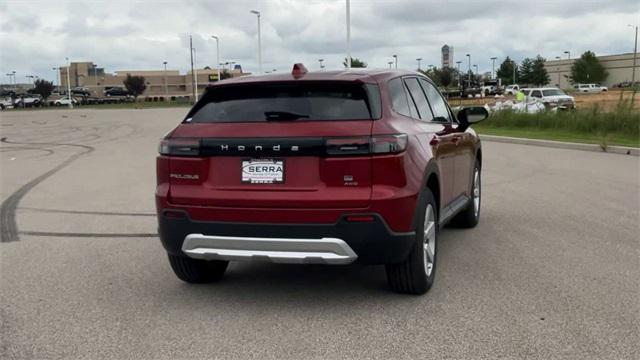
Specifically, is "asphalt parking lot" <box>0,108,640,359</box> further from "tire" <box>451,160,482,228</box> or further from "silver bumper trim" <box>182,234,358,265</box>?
"silver bumper trim" <box>182,234,358,265</box>

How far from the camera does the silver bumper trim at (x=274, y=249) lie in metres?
4.52

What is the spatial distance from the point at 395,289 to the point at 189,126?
6.32ft

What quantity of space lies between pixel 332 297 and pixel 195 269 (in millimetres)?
1104

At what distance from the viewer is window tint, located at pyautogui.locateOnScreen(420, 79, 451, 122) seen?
6391 mm

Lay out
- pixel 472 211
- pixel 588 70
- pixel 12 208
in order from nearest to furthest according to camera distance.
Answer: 1. pixel 472 211
2. pixel 12 208
3. pixel 588 70

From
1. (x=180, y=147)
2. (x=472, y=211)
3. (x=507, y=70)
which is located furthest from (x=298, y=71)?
(x=507, y=70)

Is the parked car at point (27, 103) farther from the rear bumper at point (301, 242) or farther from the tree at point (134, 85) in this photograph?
the rear bumper at point (301, 242)

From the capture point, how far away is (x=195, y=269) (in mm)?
5379

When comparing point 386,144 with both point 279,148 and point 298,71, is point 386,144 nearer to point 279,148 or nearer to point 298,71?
point 279,148

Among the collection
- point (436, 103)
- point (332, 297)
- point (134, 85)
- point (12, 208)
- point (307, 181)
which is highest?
point (134, 85)

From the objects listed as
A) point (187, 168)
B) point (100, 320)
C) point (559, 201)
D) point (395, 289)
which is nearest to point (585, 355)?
point (395, 289)

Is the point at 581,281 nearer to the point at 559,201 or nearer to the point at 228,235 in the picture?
the point at 228,235

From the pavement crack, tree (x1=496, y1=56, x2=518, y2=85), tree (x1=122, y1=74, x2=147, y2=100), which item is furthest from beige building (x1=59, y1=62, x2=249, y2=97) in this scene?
the pavement crack

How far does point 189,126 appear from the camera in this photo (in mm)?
4934
